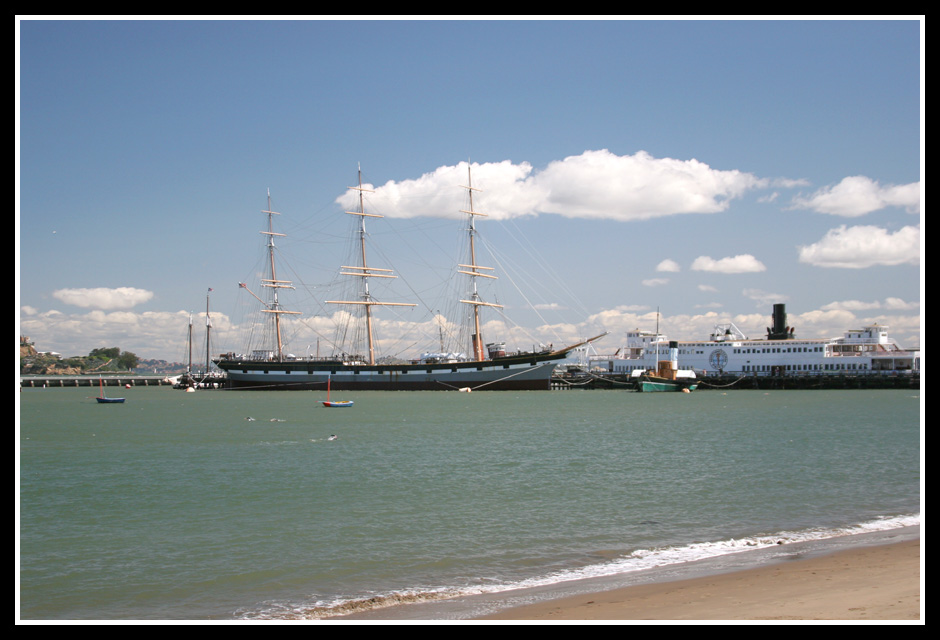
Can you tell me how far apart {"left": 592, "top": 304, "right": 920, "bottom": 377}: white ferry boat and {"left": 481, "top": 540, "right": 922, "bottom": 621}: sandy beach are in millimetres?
91798

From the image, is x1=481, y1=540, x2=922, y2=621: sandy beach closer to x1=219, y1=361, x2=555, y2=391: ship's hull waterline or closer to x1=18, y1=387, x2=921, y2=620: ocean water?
x1=18, y1=387, x2=921, y2=620: ocean water

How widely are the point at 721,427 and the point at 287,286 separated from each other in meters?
79.5

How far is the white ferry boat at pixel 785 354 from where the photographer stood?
93.8 m

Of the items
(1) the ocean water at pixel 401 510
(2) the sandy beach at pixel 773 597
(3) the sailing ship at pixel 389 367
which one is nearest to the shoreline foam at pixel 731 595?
(2) the sandy beach at pixel 773 597

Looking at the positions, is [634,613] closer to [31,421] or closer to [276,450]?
[276,450]

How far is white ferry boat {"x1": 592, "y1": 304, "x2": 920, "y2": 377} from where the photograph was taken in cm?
9378

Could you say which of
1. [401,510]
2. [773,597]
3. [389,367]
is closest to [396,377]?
[389,367]

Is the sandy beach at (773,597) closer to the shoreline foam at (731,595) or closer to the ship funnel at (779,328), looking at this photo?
the shoreline foam at (731,595)

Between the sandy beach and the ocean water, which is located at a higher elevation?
the sandy beach

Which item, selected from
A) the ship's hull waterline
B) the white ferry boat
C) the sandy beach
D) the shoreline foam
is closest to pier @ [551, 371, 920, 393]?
the white ferry boat

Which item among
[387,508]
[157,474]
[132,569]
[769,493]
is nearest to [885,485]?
[769,493]

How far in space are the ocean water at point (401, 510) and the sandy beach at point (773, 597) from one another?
119 centimetres

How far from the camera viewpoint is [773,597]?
364 inches
